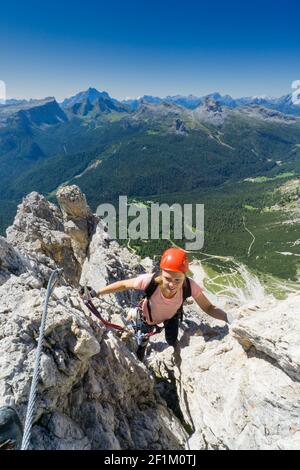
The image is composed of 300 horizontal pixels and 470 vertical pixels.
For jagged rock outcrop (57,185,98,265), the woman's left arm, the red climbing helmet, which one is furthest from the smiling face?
jagged rock outcrop (57,185,98,265)

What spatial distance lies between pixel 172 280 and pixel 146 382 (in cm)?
410

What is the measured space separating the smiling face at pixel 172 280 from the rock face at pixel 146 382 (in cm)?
227

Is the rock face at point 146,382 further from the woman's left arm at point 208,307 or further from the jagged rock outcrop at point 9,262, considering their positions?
the woman's left arm at point 208,307

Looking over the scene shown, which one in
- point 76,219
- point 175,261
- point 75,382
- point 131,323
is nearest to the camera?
point 75,382

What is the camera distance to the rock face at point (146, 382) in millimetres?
7199

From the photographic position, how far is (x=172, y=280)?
8.88m

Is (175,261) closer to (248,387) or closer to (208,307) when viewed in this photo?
(208,307)

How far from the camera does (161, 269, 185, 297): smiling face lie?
28.9ft

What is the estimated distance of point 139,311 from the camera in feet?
35.9

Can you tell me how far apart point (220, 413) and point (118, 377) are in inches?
124

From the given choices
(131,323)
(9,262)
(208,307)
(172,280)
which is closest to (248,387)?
(208,307)

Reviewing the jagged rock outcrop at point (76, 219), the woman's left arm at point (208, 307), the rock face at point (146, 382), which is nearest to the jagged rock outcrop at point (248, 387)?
the rock face at point (146, 382)

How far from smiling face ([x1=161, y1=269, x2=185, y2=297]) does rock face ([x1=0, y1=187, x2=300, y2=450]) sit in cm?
227

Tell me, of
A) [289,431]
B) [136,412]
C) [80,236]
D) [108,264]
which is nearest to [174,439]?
[136,412]
